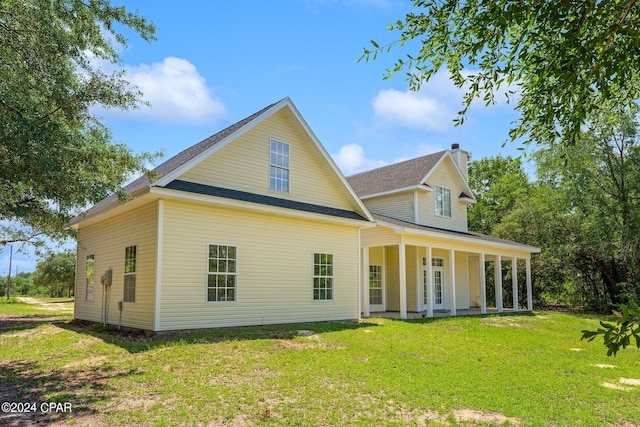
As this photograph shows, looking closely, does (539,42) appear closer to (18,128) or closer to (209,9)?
(209,9)

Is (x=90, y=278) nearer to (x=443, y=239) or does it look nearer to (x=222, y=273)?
(x=222, y=273)

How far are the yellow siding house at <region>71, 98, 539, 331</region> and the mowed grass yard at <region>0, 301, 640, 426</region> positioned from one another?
1.10 meters

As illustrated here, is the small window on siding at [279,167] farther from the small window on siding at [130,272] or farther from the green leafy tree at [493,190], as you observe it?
the green leafy tree at [493,190]

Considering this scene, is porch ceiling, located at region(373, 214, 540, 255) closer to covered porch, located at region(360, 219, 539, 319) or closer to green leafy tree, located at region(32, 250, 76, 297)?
covered porch, located at region(360, 219, 539, 319)

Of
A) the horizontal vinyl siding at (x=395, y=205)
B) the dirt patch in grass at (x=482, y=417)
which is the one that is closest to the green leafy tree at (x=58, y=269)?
the horizontal vinyl siding at (x=395, y=205)

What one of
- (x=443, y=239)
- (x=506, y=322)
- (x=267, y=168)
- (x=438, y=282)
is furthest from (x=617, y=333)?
(x=438, y=282)

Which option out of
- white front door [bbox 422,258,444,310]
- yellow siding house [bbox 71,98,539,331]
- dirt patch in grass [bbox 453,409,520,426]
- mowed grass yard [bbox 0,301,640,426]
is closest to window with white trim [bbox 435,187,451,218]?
white front door [bbox 422,258,444,310]

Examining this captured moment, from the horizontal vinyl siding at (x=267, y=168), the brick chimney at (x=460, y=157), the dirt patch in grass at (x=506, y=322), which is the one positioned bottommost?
the dirt patch in grass at (x=506, y=322)

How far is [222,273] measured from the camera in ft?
39.0

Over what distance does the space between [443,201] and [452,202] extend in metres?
0.78

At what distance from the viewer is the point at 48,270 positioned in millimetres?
44125

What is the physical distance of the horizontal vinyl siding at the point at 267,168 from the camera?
40.5 feet

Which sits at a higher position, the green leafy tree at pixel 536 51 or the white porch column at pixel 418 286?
the green leafy tree at pixel 536 51

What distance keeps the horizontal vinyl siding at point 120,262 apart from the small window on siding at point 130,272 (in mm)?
152
